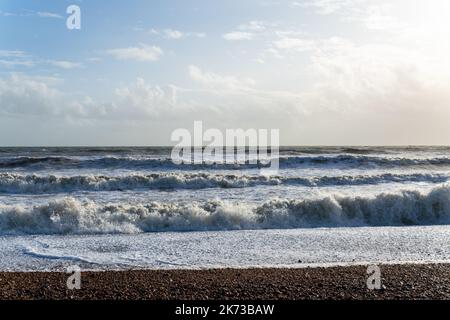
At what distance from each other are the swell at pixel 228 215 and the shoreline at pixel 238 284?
4.42 metres

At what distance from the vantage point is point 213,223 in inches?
453

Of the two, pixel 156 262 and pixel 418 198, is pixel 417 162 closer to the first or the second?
pixel 418 198

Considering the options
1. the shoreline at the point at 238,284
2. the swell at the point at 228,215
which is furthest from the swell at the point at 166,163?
the shoreline at the point at 238,284

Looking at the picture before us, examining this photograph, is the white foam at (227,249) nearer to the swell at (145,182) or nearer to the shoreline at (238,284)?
the shoreline at (238,284)

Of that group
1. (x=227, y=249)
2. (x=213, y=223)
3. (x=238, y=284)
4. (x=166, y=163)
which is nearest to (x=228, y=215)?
(x=213, y=223)

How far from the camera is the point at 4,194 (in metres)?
17.2

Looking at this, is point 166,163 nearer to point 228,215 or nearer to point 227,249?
point 228,215

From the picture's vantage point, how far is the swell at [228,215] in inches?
440

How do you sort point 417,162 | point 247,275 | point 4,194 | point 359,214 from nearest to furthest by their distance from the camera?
point 247,275 < point 359,214 < point 4,194 < point 417,162

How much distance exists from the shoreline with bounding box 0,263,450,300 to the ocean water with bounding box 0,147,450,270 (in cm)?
77
